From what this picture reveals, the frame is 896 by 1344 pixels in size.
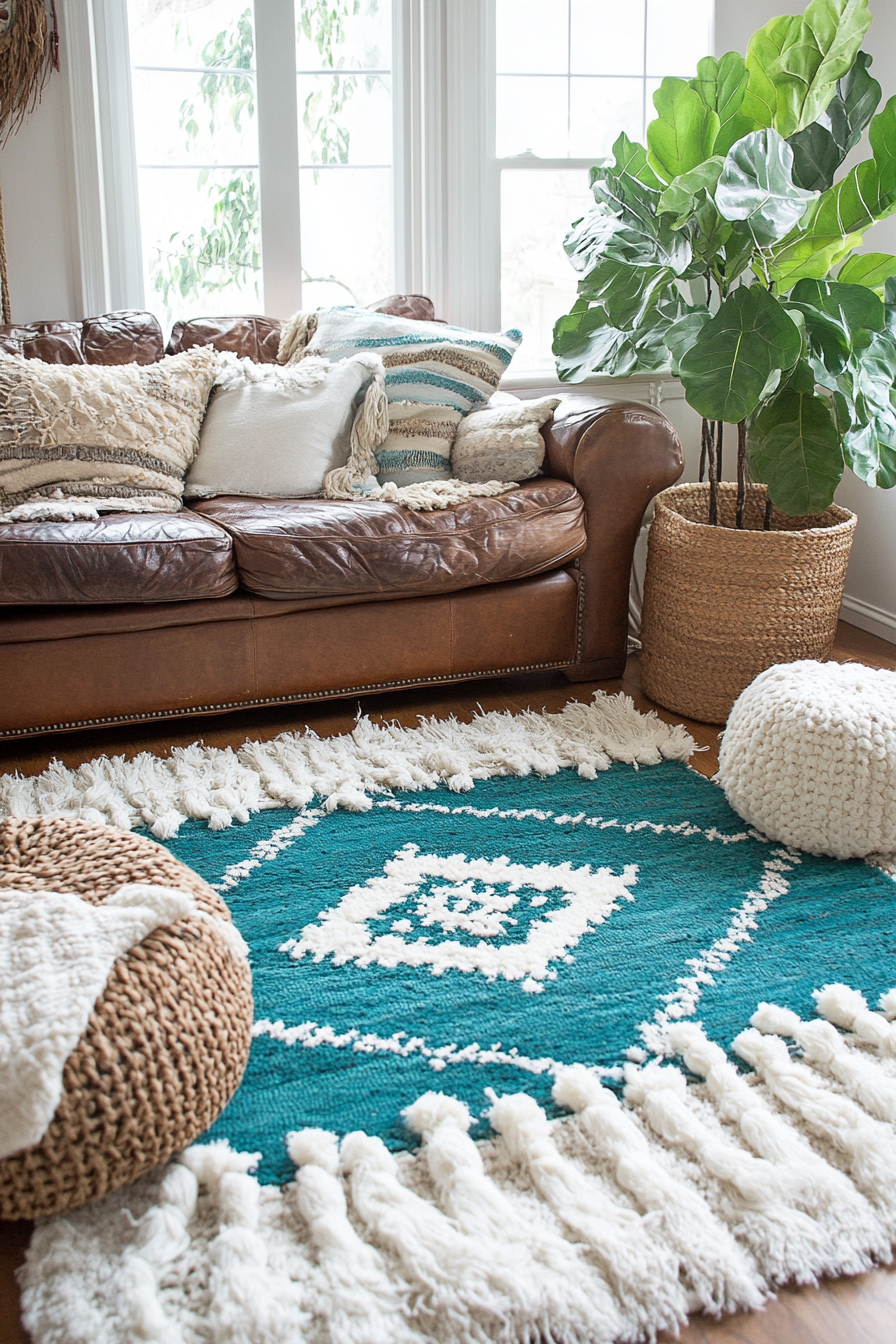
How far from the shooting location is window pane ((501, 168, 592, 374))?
3668mm

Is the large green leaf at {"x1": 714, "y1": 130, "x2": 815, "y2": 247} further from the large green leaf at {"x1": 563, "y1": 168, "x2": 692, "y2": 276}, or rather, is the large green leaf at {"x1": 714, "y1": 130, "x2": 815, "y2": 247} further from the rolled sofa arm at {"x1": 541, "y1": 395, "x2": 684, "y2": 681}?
the rolled sofa arm at {"x1": 541, "y1": 395, "x2": 684, "y2": 681}

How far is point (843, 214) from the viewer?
243cm

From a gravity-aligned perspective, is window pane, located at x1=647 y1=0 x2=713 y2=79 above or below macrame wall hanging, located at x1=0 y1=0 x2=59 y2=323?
above

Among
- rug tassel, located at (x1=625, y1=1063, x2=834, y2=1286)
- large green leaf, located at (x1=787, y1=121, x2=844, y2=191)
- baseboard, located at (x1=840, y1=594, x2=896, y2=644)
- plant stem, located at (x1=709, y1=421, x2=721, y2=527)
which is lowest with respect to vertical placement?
rug tassel, located at (x1=625, y1=1063, x2=834, y2=1286)


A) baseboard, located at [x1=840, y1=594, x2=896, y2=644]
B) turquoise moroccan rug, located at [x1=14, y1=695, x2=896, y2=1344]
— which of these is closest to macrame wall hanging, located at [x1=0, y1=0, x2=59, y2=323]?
turquoise moroccan rug, located at [x1=14, y1=695, x2=896, y2=1344]

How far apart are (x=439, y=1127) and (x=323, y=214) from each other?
300 cm

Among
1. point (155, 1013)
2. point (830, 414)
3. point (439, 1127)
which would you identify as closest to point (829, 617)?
point (830, 414)

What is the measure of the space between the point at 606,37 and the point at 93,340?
192 centimetres

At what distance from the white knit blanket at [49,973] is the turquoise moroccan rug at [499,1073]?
0.66 ft

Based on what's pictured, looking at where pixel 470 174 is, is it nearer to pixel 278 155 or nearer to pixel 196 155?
pixel 278 155

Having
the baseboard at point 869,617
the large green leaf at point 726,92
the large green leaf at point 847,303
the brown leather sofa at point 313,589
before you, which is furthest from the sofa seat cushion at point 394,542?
the baseboard at point 869,617

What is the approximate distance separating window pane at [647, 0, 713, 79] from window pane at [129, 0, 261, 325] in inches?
50.3

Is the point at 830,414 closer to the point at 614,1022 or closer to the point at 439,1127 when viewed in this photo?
the point at 614,1022

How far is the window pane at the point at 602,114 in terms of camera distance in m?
3.63
